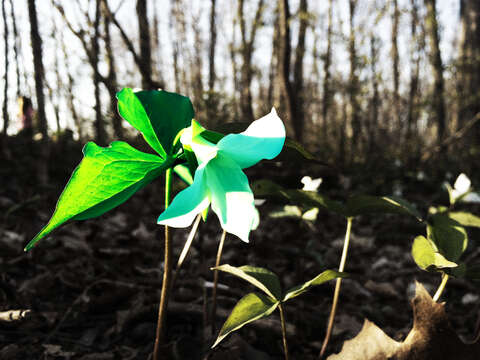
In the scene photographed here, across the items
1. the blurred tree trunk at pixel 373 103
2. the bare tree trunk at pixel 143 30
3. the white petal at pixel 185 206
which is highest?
the bare tree trunk at pixel 143 30

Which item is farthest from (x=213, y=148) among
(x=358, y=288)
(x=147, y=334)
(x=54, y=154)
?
(x=54, y=154)

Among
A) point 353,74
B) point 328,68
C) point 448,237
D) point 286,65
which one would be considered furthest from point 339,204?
point 328,68

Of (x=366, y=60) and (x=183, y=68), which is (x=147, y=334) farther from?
(x=183, y=68)

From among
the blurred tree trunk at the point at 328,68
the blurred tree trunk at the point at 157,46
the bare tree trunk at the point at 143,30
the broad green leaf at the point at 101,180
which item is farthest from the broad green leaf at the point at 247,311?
the blurred tree trunk at the point at 157,46

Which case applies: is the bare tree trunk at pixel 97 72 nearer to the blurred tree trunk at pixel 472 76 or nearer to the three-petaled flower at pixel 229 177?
the three-petaled flower at pixel 229 177

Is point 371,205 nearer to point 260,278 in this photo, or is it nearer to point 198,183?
point 260,278

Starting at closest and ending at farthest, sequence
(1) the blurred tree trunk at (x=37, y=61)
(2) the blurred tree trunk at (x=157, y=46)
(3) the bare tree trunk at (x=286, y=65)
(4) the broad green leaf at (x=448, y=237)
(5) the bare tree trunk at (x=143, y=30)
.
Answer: (4) the broad green leaf at (x=448, y=237)
(1) the blurred tree trunk at (x=37, y=61)
(5) the bare tree trunk at (x=143, y=30)
(3) the bare tree trunk at (x=286, y=65)
(2) the blurred tree trunk at (x=157, y=46)
